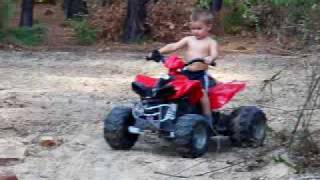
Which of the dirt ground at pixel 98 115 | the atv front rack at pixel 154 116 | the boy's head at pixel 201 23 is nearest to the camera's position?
the dirt ground at pixel 98 115

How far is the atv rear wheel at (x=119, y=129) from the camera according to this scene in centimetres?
721

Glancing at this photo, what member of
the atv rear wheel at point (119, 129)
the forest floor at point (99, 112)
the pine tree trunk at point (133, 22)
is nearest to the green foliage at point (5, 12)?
the forest floor at point (99, 112)

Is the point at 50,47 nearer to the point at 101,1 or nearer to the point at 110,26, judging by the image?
the point at 110,26

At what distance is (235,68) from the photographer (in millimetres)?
13609

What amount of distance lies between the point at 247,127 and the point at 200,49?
826mm

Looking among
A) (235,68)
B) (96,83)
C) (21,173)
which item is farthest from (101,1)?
(21,173)

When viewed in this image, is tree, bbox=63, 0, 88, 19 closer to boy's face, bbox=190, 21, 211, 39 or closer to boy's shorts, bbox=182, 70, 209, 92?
boy's face, bbox=190, 21, 211, 39

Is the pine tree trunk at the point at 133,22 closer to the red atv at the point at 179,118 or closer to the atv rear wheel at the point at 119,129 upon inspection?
the red atv at the point at 179,118

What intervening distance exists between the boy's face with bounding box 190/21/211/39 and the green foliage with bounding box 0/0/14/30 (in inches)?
415

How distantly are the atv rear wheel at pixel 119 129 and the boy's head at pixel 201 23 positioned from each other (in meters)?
0.94

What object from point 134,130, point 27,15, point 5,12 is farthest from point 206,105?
point 27,15

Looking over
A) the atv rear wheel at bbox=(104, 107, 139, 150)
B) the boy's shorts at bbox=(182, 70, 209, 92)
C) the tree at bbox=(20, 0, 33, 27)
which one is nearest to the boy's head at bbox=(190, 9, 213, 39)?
the boy's shorts at bbox=(182, 70, 209, 92)

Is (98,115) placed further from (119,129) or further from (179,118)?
(179,118)

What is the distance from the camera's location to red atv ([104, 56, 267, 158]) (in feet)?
22.9
